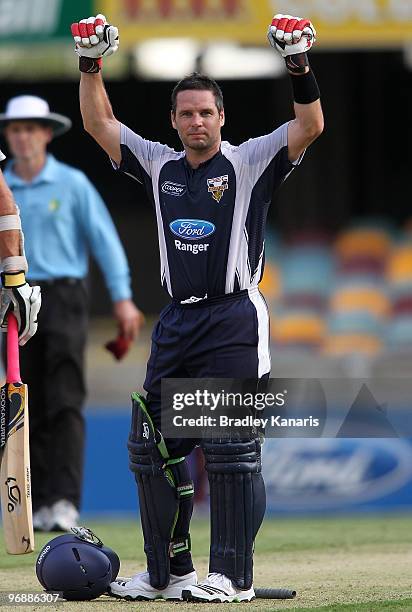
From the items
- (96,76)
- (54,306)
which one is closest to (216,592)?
(96,76)

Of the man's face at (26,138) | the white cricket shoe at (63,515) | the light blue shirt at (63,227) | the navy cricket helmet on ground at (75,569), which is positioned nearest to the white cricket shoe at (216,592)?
the navy cricket helmet on ground at (75,569)

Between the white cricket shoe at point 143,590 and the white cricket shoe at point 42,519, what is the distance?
239 cm

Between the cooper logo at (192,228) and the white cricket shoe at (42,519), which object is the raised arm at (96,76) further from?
the white cricket shoe at (42,519)

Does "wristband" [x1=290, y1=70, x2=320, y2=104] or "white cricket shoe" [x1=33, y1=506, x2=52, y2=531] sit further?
"white cricket shoe" [x1=33, y1=506, x2=52, y2=531]

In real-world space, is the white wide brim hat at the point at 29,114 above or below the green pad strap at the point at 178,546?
above

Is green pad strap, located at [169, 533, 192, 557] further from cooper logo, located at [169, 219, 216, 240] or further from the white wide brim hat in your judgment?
the white wide brim hat

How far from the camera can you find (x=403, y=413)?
34.7 feet

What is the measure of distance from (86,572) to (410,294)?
8766mm

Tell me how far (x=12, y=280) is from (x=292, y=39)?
1398 mm

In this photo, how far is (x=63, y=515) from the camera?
24.3ft

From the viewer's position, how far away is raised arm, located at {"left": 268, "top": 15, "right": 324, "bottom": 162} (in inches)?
187

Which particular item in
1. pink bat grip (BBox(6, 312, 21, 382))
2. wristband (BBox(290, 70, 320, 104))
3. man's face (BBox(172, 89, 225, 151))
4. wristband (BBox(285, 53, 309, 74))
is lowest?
pink bat grip (BBox(6, 312, 21, 382))

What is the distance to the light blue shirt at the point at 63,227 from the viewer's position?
7641 mm

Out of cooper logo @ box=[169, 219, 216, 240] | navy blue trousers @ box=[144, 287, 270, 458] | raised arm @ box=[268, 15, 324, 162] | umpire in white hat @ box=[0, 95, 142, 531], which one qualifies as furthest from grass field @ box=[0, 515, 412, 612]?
raised arm @ box=[268, 15, 324, 162]
